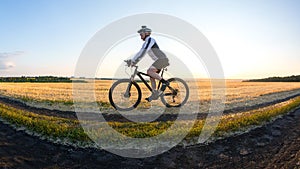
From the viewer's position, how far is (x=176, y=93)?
53.8ft

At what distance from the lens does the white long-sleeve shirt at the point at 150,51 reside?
44.2ft

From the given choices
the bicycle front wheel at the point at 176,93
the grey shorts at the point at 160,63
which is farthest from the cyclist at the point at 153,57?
the bicycle front wheel at the point at 176,93

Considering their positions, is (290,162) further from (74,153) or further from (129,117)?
(129,117)

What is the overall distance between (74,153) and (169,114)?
7414 millimetres

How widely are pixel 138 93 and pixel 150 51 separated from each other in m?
2.59

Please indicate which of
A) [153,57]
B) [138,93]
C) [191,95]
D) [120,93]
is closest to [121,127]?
[120,93]

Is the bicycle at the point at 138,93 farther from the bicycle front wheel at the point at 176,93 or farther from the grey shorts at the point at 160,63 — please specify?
the grey shorts at the point at 160,63

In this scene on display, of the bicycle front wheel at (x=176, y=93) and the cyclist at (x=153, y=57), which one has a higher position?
the cyclist at (x=153, y=57)

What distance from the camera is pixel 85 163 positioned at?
1004cm

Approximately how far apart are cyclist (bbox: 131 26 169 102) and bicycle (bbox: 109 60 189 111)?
0.46m

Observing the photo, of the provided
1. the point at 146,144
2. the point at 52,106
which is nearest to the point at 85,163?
the point at 146,144

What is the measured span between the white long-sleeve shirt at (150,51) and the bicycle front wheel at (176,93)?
2564 mm

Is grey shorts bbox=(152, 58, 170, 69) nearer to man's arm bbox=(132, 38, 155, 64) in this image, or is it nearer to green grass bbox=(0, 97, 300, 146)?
man's arm bbox=(132, 38, 155, 64)

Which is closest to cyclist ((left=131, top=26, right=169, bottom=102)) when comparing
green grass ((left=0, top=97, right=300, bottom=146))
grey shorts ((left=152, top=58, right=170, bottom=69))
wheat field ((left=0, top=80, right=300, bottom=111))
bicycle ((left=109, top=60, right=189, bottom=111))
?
grey shorts ((left=152, top=58, right=170, bottom=69))
